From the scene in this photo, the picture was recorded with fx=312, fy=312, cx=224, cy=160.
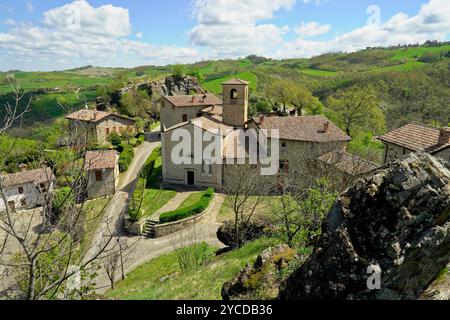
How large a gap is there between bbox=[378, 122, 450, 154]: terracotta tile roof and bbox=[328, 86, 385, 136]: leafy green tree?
75.8 ft

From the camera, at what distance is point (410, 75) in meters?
81.6

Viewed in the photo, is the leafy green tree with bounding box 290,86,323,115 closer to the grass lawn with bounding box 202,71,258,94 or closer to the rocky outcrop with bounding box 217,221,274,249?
the grass lawn with bounding box 202,71,258,94

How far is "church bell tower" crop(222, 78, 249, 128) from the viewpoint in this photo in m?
38.2

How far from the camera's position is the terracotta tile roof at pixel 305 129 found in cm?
3291

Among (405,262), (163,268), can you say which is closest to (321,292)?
(405,262)

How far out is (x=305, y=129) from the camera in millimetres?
34000

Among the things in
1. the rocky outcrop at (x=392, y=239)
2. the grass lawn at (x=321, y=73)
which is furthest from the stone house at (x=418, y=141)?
the grass lawn at (x=321, y=73)

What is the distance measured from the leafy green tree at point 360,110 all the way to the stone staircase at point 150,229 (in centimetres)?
3558

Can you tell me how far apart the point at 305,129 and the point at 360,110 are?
18944 millimetres

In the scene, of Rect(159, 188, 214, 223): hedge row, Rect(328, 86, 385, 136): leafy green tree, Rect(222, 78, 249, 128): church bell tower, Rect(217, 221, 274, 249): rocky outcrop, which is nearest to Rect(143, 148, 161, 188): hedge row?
Rect(159, 188, 214, 223): hedge row

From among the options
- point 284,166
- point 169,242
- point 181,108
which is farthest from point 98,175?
point 284,166

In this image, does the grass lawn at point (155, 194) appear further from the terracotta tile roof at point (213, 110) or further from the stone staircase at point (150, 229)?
the terracotta tile roof at point (213, 110)

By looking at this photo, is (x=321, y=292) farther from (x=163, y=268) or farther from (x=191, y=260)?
(x=163, y=268)
